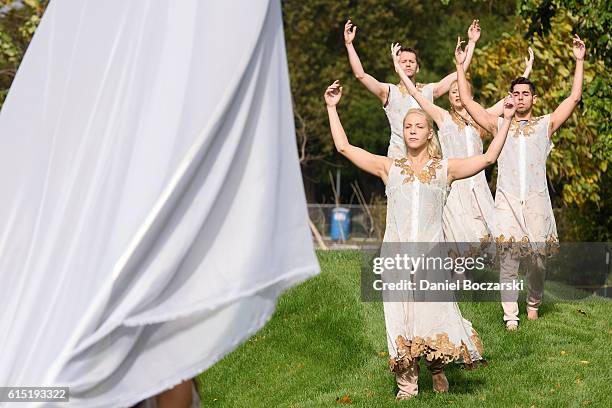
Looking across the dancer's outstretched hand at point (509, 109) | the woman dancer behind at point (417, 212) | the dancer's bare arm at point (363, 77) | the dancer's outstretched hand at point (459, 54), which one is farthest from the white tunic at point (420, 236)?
the dancer's bare arm at point (363, 77)

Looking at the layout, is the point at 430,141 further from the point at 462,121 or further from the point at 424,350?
the point at 462,121

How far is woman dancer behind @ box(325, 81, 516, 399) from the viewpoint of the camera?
849 centimetres

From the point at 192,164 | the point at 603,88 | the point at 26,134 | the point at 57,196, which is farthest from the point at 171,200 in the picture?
the point at 603,88

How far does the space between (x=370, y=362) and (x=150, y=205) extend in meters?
6.22

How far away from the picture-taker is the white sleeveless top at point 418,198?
27.8ft

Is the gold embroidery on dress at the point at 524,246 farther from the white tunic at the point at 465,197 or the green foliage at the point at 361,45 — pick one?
the green foliage at the point at 361,45

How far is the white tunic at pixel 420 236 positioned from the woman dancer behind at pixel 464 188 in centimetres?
316

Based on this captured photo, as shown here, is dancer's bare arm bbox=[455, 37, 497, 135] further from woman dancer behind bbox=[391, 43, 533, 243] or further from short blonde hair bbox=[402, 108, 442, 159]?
short blonde hair bbox=[402, 108, 442, 159]

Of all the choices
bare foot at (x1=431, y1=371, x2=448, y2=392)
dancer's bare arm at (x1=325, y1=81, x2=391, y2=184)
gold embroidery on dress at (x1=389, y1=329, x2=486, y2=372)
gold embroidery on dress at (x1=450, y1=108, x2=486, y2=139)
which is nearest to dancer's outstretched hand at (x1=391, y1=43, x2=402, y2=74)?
gold embroidery on dress at (x1=450, y1=108, x2=486, y2=139)

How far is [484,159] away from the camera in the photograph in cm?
822

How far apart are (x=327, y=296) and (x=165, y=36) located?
7839mm

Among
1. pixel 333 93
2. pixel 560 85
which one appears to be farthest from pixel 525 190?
pixel 560 85

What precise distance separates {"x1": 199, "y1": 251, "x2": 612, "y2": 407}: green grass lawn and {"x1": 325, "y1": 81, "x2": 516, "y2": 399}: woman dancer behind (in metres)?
0.41

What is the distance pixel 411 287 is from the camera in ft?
28.2
